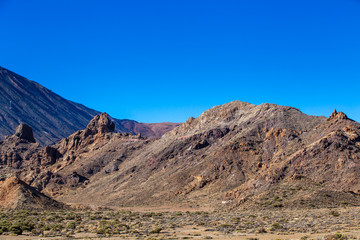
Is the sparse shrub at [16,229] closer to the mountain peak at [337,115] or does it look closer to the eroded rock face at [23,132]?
the mountain peak at [337,115]

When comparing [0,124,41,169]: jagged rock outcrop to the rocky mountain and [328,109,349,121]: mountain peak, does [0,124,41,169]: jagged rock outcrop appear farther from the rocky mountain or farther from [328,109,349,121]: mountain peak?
[328,109,349,121]: mountain peak

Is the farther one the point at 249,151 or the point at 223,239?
the point at 249,151

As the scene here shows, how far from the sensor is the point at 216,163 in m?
→ 96.2

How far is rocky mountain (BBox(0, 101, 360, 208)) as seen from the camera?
236 ft

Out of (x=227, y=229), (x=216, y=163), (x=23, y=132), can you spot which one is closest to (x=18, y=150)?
(x=23, y=132)

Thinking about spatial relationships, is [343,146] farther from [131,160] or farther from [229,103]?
[131,160]

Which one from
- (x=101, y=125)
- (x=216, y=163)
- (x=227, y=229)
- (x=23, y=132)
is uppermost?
(x=101, y=125)

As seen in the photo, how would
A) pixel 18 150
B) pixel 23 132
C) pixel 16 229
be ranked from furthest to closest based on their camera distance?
pixel 23 132 → pixel 18 150 → pixel 16 229

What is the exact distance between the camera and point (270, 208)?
62406mm

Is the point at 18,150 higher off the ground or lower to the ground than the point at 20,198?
higher

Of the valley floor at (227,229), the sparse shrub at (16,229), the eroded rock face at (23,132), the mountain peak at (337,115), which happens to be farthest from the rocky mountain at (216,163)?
the sparse shrub at (16,229)

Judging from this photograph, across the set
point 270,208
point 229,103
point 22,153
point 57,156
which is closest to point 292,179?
point 270,208

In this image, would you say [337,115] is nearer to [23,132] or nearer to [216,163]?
[216,163]

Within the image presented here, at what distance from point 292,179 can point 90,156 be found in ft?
261
